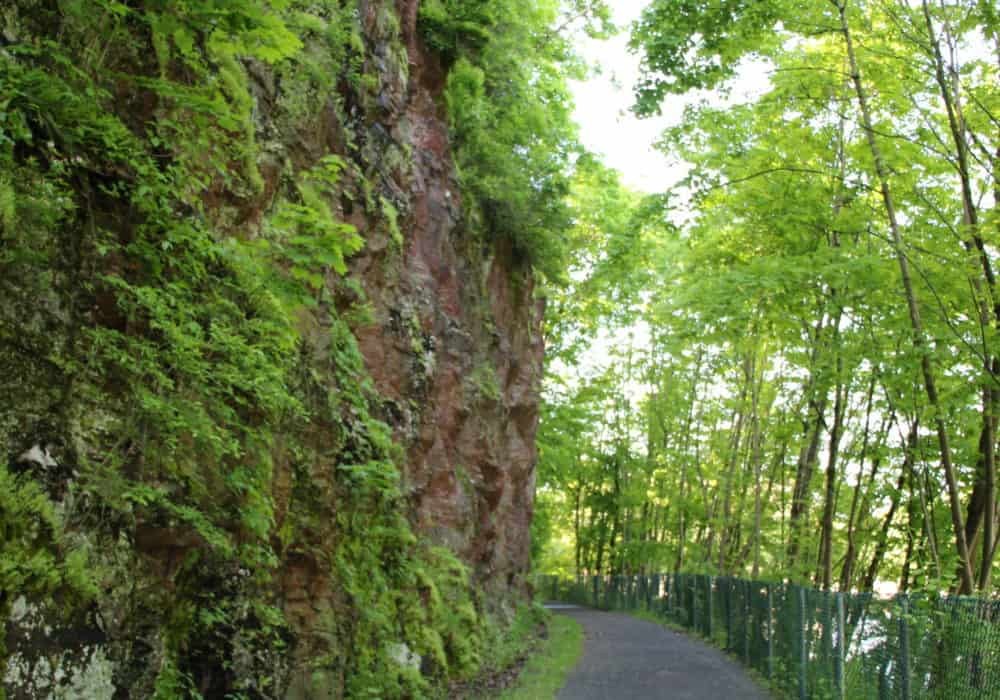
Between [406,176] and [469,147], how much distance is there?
4031mm

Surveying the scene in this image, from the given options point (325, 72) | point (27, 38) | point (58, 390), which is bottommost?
point (58, 390)

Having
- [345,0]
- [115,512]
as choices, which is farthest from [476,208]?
[115,512]

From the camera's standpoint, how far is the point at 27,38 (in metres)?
5.54

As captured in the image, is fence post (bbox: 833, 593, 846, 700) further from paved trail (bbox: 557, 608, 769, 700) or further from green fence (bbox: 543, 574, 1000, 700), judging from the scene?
paved trail (bbox: 557, 608, 769, 700)

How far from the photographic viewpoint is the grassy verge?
1285 cm

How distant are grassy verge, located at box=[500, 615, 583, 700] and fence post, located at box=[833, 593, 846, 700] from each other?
3.82 meters

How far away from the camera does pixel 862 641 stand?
425 inches

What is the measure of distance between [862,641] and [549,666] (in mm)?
6855

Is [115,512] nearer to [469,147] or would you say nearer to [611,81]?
[469,147]

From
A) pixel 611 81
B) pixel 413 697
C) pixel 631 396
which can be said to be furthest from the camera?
pixel 631 396

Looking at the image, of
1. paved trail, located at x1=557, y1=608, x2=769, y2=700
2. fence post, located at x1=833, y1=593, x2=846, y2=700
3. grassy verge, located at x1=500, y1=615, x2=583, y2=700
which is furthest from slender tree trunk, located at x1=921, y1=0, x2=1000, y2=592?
grassy verge, located at x1=500, y1=615, x2=583, y2=700

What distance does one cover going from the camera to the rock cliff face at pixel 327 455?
5.39m

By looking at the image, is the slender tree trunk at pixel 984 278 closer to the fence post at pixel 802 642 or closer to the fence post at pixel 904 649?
the fence post at pixel 904 649

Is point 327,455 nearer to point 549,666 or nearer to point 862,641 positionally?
point 862,641
